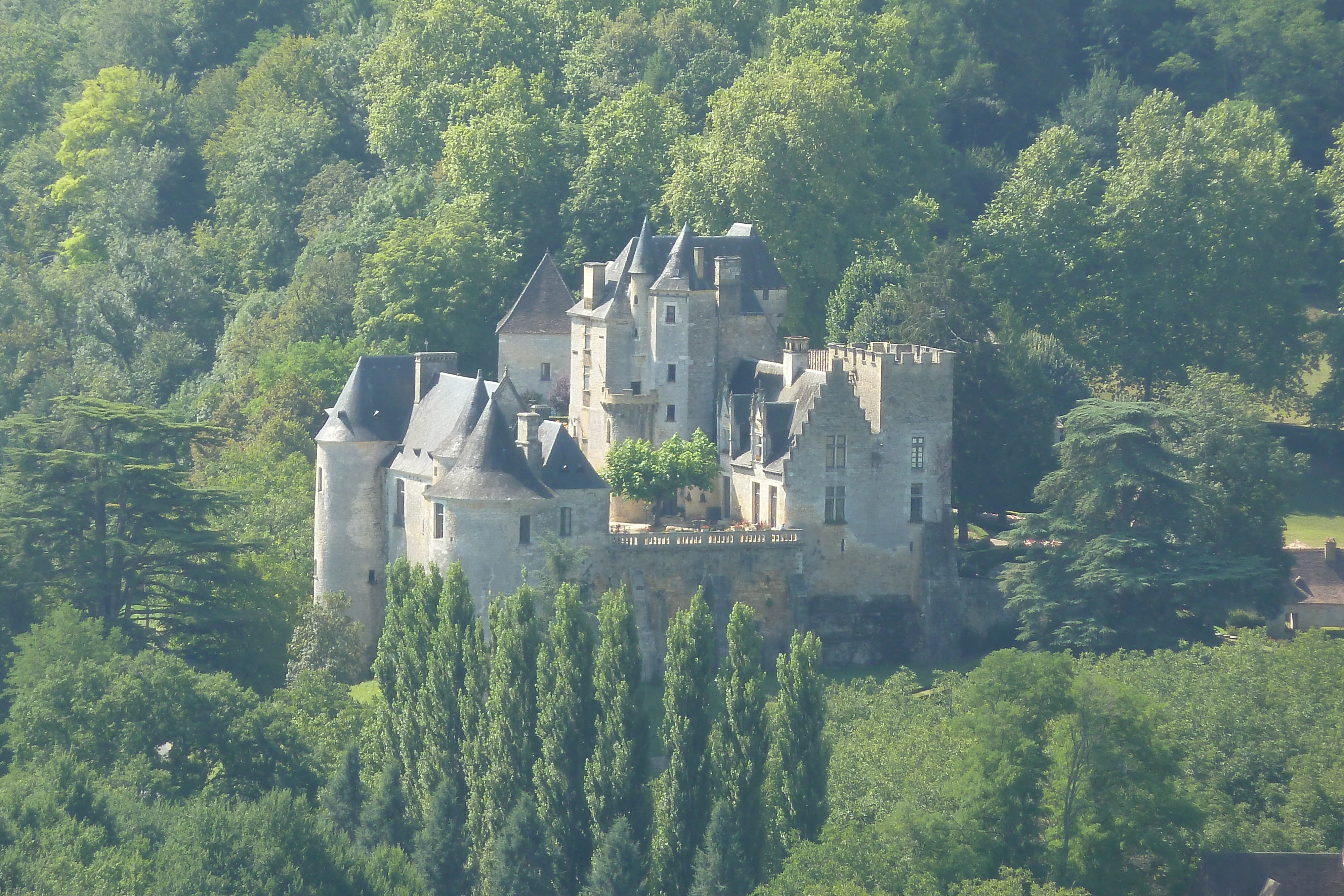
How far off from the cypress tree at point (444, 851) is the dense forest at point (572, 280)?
11 centimetres

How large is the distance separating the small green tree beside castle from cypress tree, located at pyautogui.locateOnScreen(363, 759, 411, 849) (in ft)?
51.9

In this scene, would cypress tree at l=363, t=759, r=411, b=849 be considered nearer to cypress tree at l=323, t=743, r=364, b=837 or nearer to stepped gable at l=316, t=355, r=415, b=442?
cypress tree at l=323, t=743, r=364, b=837

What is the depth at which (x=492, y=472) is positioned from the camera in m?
70.5

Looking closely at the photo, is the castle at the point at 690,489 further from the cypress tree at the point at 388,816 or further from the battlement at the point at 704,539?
the cypress tree at the point at 388,816

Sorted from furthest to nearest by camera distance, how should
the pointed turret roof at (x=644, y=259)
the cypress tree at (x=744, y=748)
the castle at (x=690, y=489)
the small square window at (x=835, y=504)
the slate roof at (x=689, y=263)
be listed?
the pointed turret roof at (x=644, y=259) < the slate roof at (x=689, y=263) < the small square window at (x=835, y=504) < the castle at (x=690, y=489) < the cypress tree at (x=744, y=748)

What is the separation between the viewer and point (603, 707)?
61562 millimetres

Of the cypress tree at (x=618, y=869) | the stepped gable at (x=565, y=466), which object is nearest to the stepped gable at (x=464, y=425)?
the stepped gable at (x=565, y=466)

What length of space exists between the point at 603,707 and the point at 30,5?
303ft

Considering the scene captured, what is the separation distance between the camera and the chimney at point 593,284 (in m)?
81.8

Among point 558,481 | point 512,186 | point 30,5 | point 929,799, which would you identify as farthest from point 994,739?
point 30,5

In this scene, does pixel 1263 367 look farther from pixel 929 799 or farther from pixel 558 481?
pixel 929 799

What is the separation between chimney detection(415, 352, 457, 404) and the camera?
76688mm

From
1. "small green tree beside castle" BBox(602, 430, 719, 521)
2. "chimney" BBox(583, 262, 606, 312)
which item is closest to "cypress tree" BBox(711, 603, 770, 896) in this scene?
"small green tree beside castle" BBox(602, 430, 719, 521)

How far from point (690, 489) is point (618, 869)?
71.0 feet
